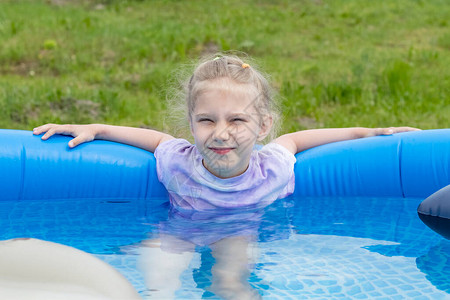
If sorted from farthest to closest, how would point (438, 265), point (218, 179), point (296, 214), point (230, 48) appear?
point (230, 48), point (296, 214), point (218, 179), point (438, 265)

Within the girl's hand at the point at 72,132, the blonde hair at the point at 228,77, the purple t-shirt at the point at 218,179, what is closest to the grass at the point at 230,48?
the girl's hand at the point at 72,132

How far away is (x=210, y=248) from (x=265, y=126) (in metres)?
0.65

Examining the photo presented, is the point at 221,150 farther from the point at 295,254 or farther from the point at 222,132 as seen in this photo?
the point at 295,254

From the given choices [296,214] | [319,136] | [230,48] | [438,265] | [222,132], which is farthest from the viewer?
[230,48]

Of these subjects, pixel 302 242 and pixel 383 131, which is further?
pixel 383 131

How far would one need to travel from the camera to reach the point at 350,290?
2219 mm

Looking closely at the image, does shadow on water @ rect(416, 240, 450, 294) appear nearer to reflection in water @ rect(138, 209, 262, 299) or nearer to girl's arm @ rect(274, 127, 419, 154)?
Result: reflection in water @ rect(138, 209, 262, 299)

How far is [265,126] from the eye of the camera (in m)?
2.88

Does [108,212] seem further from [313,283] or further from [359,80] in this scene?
[359,80]

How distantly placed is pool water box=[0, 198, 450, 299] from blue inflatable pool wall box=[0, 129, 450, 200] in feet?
0.19

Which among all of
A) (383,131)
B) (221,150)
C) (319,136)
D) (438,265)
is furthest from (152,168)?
(438,265)

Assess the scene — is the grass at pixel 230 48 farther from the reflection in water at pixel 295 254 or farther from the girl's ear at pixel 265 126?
the reflection in water at pixel 295 254

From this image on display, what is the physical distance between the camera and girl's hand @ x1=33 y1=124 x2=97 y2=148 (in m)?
3.09

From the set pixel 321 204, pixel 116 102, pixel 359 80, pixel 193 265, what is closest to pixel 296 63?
pixel 359 80
